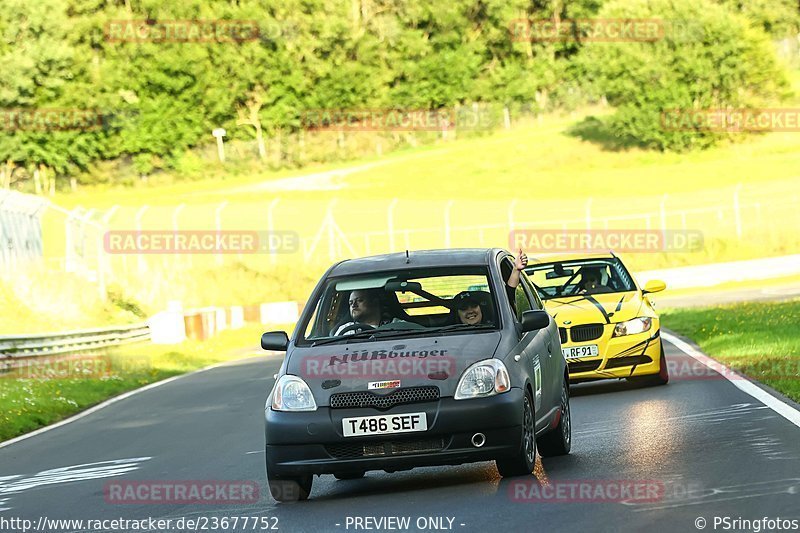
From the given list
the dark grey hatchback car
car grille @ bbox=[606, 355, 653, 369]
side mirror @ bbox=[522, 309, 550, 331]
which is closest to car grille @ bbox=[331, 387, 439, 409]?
the dark grey hatchback car

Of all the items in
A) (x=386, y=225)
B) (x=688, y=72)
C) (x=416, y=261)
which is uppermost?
(x=688, y=72)

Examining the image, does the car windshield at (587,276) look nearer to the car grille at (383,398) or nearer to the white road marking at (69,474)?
the white road marking at (69,474)

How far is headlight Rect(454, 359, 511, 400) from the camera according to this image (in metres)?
9.14

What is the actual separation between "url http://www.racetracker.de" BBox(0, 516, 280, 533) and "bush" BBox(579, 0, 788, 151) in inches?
3078

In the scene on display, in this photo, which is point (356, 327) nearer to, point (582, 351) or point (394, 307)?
point (394, 307)

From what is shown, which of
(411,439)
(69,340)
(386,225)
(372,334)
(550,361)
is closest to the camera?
(411,439)

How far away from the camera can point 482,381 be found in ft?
30.1

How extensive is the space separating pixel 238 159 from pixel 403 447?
280 ft

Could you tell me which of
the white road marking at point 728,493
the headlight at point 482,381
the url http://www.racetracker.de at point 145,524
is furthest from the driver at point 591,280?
the url http://www.racetracker.de at point 145,524

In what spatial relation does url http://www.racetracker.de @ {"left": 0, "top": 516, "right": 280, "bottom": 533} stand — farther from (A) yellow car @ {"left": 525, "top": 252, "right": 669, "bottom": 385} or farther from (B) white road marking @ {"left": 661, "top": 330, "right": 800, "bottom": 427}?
(A) yellow car @ {"left": 525, "top": 252, "right": 669, "bottom": 385}

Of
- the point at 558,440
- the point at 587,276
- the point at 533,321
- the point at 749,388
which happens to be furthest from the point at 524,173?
the point at 533,321

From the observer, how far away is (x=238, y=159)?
9356cm

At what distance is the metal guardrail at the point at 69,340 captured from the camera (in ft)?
85.7

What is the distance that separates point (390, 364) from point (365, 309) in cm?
105
